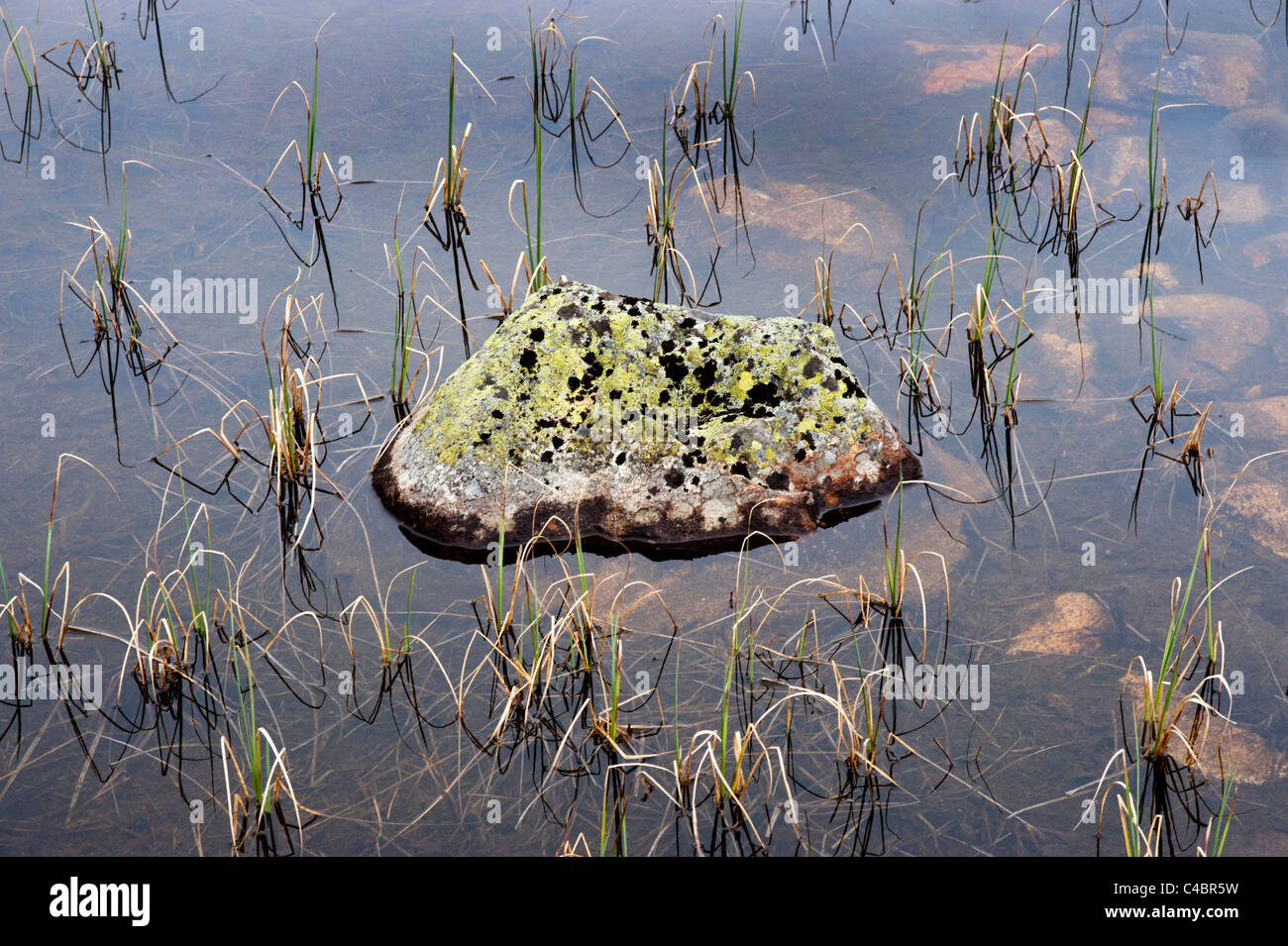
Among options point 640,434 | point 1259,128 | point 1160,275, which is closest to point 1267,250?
point 1160,275

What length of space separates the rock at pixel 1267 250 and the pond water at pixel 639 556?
0.03m

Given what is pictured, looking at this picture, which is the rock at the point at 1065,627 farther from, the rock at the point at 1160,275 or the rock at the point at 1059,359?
the rock at the point at 1160,275

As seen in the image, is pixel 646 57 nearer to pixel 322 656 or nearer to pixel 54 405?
pixel 54 405

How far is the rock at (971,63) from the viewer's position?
9812 mm

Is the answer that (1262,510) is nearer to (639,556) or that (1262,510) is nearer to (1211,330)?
(1211,330)

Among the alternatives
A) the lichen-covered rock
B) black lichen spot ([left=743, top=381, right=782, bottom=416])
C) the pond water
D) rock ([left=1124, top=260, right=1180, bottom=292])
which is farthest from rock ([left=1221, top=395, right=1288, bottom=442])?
black lichen spot ([left=743, top=381, right=782, bottom=416])

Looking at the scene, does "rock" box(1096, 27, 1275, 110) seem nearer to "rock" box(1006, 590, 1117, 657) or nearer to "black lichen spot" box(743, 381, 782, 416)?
"black lichen spot" box(743, 381, 782, 416)

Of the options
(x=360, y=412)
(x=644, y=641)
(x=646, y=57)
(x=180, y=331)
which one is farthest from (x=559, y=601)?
(x=646, y=57)

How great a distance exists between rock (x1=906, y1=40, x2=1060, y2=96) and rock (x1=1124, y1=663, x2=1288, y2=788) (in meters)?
6.18

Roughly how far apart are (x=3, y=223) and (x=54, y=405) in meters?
2.30

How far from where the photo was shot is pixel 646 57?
401 inches

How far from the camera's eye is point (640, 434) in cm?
612

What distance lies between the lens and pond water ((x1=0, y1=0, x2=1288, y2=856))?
469cm

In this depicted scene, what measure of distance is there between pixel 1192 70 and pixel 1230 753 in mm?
7304
